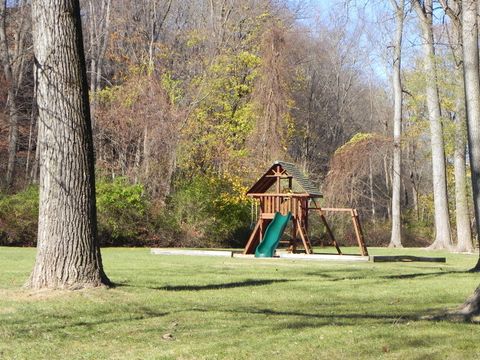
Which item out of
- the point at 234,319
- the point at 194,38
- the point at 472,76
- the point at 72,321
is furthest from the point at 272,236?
the point at 194,38

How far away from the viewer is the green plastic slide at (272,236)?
20.4m

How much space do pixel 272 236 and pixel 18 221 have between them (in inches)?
418

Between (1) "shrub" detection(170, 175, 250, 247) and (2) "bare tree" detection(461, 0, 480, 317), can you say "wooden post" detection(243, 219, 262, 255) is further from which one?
(2) "bare tree" detection(461, 0, 480, 317)

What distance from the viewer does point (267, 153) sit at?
33.8 m

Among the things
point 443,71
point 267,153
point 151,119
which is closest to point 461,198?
point 443,71

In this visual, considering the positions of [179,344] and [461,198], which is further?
[461,198]

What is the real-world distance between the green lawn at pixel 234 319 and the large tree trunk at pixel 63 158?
0.39 meters

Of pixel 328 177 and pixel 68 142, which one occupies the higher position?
pixel 328 177

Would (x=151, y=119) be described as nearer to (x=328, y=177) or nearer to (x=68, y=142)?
(x=328, y=177)

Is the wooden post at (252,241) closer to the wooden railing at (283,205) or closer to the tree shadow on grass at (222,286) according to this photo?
the wooden railing at (283,205)

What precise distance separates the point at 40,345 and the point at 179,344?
4.01 ft

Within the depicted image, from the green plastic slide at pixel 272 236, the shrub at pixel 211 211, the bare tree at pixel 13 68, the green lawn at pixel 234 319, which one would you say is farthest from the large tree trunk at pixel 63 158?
the bare tree at pixel 13 68

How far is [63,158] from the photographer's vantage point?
9531 mm

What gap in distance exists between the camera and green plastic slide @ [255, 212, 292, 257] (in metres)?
20.4
